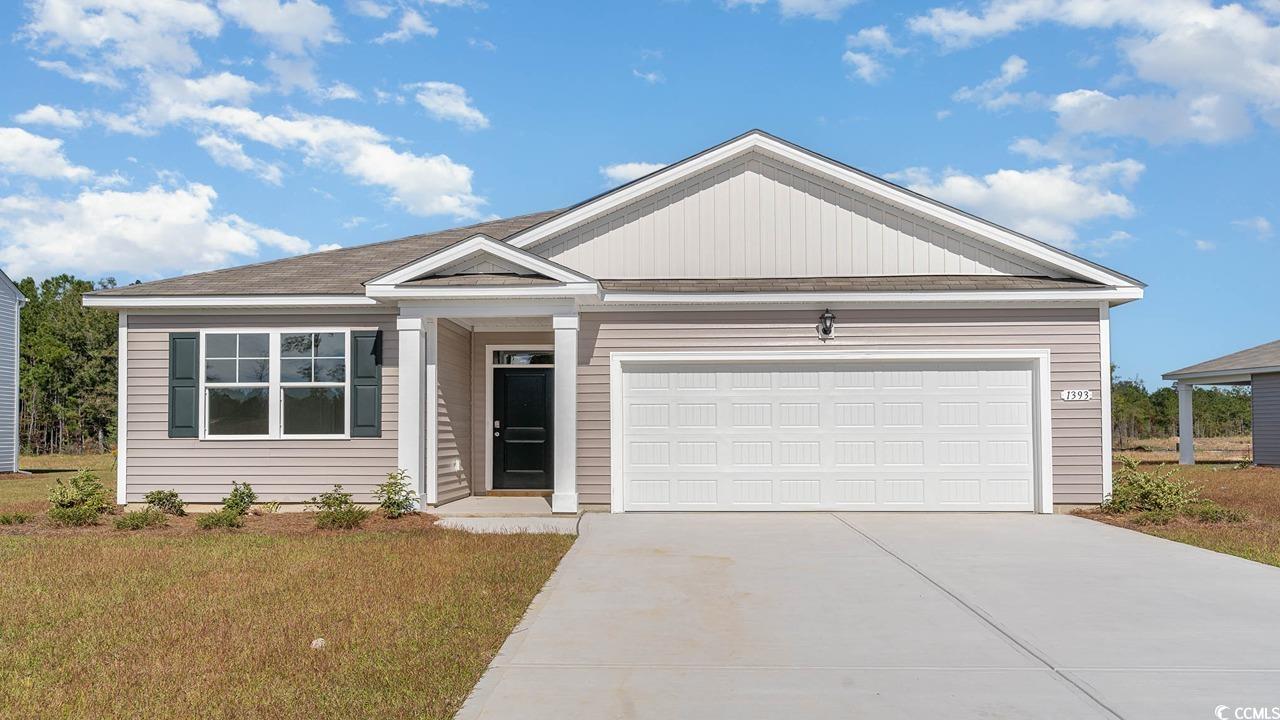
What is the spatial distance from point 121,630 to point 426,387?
20.3 feet

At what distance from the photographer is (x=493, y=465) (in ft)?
46.0

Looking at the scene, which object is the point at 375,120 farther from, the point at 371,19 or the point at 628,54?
the point at 628,54

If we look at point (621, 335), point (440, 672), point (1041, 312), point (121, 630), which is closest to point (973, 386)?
point (1041, 312)

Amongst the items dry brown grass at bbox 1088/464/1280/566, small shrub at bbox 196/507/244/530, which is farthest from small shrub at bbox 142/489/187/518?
dry brown grass at bbox 1088/464/1280/566

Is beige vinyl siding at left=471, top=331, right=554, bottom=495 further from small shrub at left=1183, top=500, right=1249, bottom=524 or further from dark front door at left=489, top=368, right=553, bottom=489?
small shrub at left=1183, top=500, right=1249, bottom=524

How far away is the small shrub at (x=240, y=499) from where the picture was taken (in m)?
11.7

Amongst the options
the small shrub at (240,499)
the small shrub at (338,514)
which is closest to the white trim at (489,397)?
the small shrub at (338,514)

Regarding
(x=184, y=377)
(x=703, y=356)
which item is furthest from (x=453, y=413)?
(x=703, y=356)

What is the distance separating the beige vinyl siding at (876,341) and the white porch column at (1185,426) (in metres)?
15.5

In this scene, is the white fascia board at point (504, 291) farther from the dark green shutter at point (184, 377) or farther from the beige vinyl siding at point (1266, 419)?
the beige vinyl siding at point (1266, 419)

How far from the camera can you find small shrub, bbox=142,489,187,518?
11.7 metres

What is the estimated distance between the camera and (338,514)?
34.3 ft

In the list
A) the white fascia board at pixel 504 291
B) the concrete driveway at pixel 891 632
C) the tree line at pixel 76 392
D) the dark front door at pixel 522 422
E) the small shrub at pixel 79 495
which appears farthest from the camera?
the tree line at pixel 76 392

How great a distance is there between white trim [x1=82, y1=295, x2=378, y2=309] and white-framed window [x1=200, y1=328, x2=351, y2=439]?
0.39 metres
